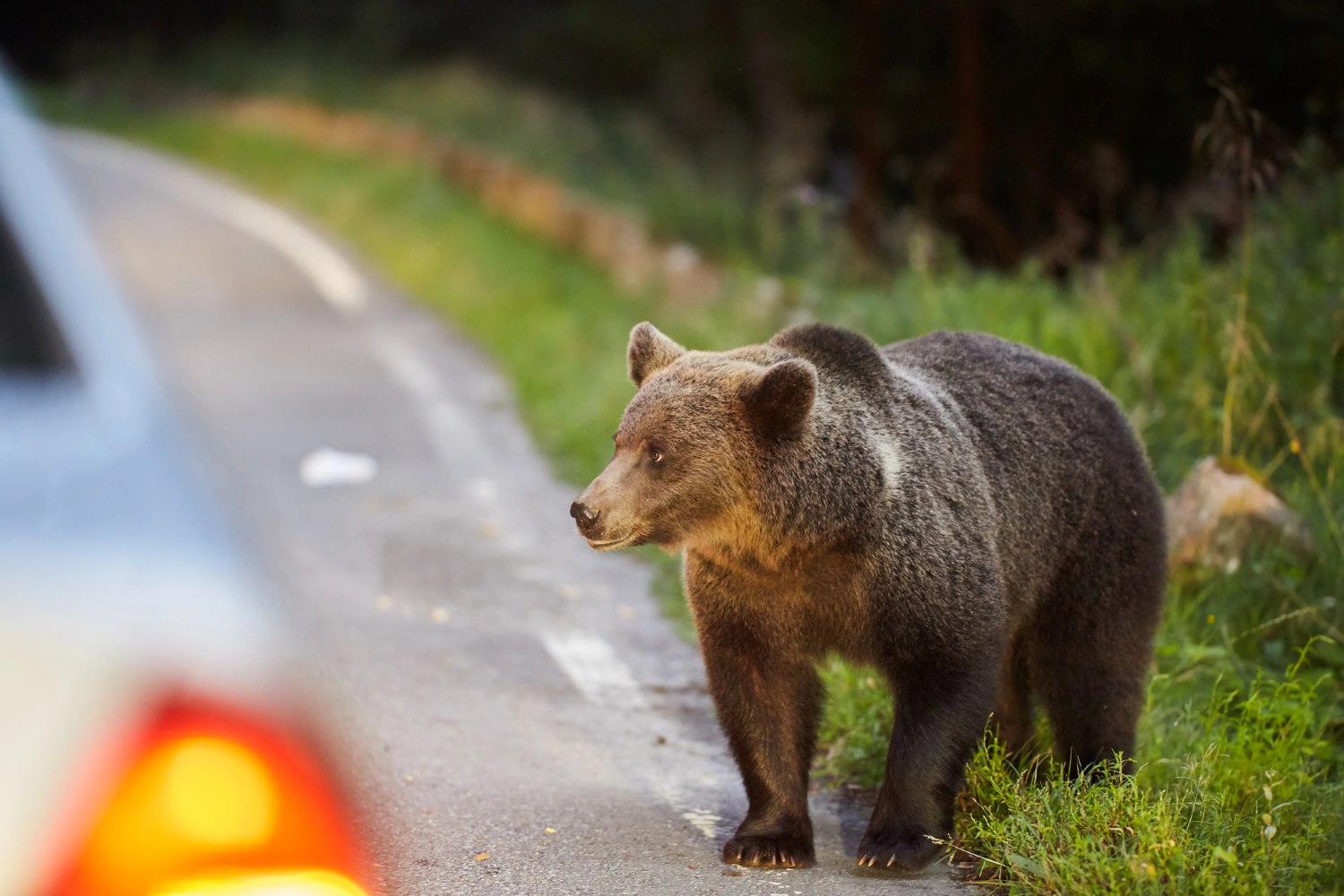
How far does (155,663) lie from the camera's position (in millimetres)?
1913

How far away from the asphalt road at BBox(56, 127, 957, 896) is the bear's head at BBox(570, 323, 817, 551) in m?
0.96

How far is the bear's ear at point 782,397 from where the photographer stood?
14.7 feet

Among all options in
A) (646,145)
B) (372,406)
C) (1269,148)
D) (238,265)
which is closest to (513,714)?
(1269,148)

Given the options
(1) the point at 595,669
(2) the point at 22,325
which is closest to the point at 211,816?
(2) the point at 22,325

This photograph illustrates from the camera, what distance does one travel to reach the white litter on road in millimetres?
9734

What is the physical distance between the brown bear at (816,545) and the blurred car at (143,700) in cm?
227

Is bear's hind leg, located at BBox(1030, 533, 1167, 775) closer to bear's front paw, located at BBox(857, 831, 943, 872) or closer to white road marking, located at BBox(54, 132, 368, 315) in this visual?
bear's front paw, located at BBox(857, 831, 943, 872)

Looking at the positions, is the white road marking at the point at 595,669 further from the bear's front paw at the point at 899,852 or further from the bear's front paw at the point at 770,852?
the bear's front paw at the point at 899,852

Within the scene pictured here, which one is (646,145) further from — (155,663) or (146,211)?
(155,663)

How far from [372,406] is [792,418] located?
25.0ft

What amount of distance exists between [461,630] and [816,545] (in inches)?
114

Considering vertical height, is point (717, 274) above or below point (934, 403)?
below

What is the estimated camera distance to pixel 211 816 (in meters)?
1.91

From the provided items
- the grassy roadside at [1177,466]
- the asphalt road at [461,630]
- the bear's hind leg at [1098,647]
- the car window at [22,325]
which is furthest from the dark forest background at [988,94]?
the car window at [22,325]
